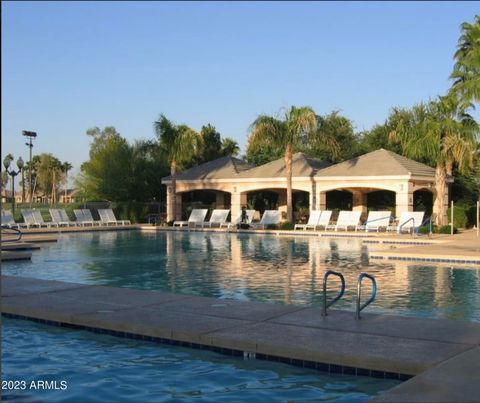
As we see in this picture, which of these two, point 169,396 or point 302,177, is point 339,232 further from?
point 169,396

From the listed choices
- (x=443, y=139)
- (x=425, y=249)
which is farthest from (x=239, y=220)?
(x=425, y=249)

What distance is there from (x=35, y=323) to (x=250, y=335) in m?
3.21

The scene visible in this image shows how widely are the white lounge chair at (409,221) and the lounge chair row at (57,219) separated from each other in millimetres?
14785

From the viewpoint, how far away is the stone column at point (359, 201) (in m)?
33.6

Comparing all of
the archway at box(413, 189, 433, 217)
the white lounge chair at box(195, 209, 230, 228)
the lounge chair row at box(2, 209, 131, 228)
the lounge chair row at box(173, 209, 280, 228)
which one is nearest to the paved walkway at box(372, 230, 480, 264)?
the lounge chair row at box(173, 209, 280, 228)

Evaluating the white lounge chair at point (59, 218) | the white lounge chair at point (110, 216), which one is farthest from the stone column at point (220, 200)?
the white lounge chair at point (59, 218)

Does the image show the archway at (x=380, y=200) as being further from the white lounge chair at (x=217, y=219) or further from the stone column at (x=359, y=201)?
the white lounge chair at (x=217, y=219)

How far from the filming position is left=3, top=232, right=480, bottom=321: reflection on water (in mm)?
10805

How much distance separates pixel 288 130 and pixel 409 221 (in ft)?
25.6

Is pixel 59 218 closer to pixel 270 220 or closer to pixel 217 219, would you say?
pixel 217 219

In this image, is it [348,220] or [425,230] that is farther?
[348,220]

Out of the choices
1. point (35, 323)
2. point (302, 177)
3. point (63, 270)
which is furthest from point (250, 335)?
point (302, 177)

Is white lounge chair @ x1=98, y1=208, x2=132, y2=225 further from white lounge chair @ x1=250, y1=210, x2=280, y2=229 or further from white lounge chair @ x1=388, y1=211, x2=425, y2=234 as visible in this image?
white lounge chair @ x1=388, y1=211, x2=425, y2=234

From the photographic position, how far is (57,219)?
3106cm
